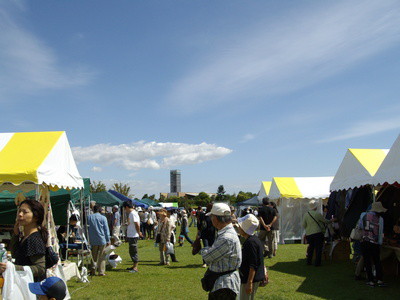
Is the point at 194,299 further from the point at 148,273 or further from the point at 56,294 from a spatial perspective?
the point at 56,294

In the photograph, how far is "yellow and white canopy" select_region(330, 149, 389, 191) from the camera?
953 cm

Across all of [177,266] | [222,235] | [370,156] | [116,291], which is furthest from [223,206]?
[370,156]

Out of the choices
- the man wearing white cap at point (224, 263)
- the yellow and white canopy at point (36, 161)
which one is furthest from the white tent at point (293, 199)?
the man wearing white cap at point (224, 263)

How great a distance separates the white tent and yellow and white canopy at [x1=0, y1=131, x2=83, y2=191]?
10609 mm

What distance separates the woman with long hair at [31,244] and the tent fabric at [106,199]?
16.9 metres

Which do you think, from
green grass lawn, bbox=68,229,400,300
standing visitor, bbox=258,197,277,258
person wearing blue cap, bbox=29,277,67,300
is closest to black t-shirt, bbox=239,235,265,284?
person wearing blue cap, bbox=29,277,67,300

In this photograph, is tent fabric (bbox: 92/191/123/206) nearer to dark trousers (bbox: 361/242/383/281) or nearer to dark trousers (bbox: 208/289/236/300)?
dark trousers (bbox: 361/242/383/281)

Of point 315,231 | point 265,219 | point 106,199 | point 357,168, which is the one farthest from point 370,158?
point 106,199

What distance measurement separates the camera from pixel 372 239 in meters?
7.28

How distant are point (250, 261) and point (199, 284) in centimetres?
427

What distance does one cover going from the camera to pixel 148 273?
9.37 meters

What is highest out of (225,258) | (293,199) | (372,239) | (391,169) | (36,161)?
(36,161)

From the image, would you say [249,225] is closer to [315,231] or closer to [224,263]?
[224,263]

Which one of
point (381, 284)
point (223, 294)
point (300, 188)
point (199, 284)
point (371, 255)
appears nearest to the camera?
point (223, 294)
